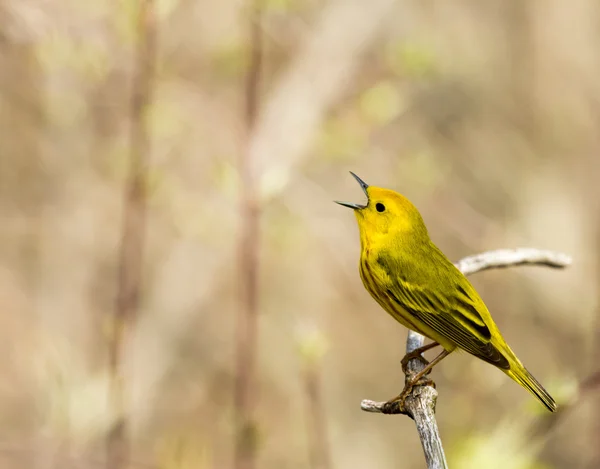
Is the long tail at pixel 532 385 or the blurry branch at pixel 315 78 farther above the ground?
the blurry branch at pixel 315 78

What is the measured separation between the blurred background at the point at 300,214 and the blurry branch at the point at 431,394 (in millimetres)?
1661

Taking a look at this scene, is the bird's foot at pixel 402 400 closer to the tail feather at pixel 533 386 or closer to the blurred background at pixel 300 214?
the tail feather at pixel 533 386

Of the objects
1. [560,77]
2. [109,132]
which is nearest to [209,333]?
[109,132]

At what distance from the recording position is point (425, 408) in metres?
3.06

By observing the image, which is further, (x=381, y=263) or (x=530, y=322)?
(x=530, y=322)

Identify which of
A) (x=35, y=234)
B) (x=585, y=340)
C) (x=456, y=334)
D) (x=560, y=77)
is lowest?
(x=585, y=340)

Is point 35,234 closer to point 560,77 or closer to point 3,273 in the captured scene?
point 3,273

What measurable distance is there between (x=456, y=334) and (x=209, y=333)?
555 centimetres

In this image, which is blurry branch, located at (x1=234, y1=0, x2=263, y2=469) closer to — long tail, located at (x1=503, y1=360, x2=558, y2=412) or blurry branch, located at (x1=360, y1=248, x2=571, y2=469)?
blurry branch, located at (x1=360, y1=248, x2=571, y2=469)

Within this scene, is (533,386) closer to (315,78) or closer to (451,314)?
(451,314)

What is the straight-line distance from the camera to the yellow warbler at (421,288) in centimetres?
367

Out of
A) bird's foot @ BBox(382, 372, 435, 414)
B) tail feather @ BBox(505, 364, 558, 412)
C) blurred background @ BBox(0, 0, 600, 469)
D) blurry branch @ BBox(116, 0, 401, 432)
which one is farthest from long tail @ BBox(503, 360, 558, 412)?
blurry branch @ BBox(116, 0, 401, 432)

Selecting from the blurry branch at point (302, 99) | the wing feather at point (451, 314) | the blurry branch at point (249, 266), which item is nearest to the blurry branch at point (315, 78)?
the blurry branch at point (302, 99)

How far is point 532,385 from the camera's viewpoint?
11.6 ft
